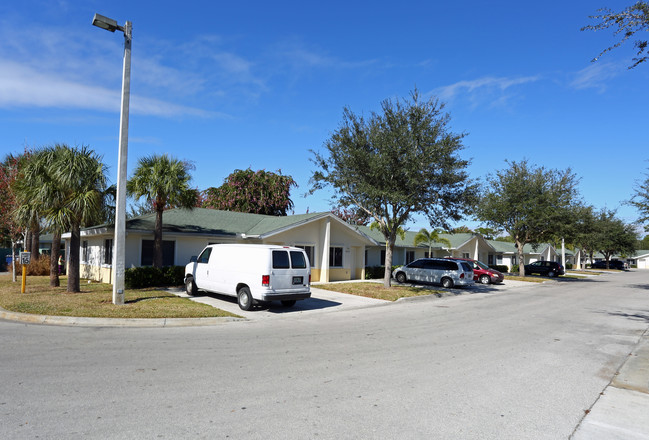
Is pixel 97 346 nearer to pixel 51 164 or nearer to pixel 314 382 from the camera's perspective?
pixel 314 382

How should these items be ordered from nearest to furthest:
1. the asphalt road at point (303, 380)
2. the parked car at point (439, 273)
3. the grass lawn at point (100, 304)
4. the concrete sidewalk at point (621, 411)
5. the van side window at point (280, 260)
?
the asphalt road at point (303, 380)
the concrete sidewalk at point (621, 411)
the grass lawn at point (100, 304)
the van side window at point (280, 260)
the parked car at point (439, 273)

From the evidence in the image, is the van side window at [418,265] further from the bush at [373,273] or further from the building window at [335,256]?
the building window at [335,256]

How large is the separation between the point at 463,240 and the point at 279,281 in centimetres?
3311

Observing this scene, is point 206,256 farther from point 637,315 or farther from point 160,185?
point 637,315

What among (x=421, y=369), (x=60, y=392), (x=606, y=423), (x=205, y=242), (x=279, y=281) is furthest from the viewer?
(x=205, y=242)

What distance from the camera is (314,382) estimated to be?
6.07 metres

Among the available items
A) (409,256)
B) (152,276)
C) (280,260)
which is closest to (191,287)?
(152,276)

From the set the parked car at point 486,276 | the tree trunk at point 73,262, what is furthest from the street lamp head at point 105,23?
the parked car at point 486,276

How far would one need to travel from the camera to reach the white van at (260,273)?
42.0ft

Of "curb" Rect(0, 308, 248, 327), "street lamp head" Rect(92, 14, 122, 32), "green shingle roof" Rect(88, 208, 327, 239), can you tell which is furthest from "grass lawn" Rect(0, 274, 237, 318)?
"street lamp head" Rect(92, 14, 122, 32)

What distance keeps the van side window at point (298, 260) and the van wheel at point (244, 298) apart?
1.65 meters

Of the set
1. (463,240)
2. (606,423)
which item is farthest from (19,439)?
(463,240)

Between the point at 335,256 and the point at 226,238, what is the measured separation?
7.15 meters

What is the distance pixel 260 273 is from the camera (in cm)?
1285
